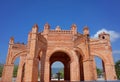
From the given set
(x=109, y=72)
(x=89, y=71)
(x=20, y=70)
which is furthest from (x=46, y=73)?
(x=109, y=72)

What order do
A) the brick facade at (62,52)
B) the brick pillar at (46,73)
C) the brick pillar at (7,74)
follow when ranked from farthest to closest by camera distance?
1. the brick pillar at (7,74)
2. the brick pillar at (46,73)
3. the brick facade at (62,52)

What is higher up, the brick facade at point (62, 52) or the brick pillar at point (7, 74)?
the brick facade at point (62, 52)

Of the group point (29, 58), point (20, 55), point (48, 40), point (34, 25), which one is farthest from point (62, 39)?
point (20, 55)

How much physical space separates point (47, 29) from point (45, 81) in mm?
7142

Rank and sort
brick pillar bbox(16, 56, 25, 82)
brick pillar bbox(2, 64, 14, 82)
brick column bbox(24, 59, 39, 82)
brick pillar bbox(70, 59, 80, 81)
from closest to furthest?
brick column bbox(24, 59, 39, 82), brick pillar bbox(70, 59, 80, 81), brick pillar bbox(2, 64, 14, 82), brick pillar bbox(16, 56, 25, 82)

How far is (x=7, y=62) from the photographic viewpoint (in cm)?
2319

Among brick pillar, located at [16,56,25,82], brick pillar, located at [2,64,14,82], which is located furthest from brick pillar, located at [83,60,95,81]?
brick pillar, located at [2,64,14,82]

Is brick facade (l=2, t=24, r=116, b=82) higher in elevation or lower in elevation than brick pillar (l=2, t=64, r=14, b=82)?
higher

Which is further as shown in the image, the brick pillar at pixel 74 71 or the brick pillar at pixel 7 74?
the brick pillar at pixel 7 74

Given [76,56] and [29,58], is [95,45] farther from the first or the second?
[29,58]

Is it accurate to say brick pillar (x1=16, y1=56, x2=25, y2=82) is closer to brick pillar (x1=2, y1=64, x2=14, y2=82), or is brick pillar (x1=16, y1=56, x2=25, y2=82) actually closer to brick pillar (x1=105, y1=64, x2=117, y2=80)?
brick pillar (x1=2, y1=64, x2=14, y2=82)

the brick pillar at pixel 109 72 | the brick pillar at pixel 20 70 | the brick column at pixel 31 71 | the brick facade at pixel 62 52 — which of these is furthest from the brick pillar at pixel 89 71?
the brick pillar at pixel 20 70

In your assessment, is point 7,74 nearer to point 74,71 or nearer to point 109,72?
point 74,71

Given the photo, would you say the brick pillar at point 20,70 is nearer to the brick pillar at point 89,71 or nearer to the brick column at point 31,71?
the brick column at point 31,71
